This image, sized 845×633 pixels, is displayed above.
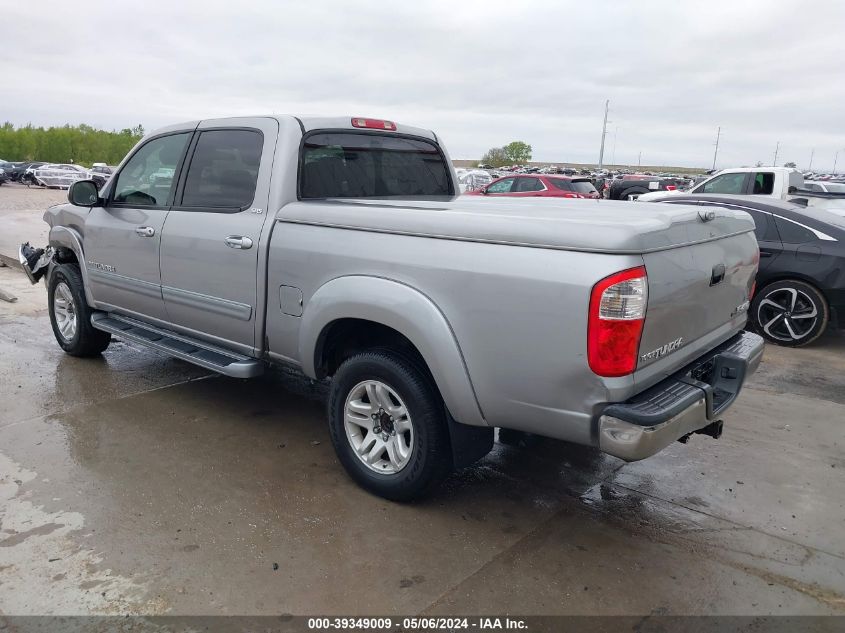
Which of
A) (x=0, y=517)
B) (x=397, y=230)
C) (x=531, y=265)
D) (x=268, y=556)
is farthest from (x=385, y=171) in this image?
(x=0, y=517)

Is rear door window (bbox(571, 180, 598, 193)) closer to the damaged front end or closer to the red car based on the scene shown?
the red car

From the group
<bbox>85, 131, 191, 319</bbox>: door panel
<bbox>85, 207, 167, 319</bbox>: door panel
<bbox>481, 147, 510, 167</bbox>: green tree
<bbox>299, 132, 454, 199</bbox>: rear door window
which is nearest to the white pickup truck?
<bbox>299, 132, 454, 199</bbox>: rear door window

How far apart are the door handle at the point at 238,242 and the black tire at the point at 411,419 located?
0.94 meters

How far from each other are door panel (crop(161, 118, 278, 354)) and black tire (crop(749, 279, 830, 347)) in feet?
18.0

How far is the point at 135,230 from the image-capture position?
4.83 meters

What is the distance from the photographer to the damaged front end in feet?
20.4

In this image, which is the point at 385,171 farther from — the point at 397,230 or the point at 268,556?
the point at 268,556

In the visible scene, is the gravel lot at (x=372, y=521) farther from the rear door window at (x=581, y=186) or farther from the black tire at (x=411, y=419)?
the rear door window at (x=581, y=186)

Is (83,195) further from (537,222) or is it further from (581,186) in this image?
(581,186)

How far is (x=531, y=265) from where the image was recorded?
2791 mm

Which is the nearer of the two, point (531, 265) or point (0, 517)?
point (531, 265)

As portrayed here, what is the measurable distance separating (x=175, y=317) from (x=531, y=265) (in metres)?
2.83

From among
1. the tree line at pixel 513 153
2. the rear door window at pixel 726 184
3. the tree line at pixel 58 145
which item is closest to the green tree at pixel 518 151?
the tree line at pixel 513 153

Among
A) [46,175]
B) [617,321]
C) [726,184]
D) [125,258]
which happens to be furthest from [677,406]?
[46,175]
